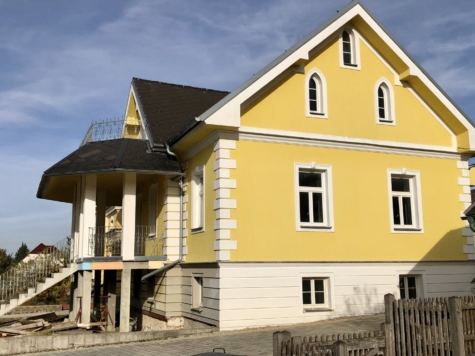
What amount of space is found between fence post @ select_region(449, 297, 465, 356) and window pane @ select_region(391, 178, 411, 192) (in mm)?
8129

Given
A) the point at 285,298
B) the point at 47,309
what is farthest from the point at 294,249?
the point at 47,309

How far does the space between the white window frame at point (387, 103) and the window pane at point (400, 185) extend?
5.64 feet

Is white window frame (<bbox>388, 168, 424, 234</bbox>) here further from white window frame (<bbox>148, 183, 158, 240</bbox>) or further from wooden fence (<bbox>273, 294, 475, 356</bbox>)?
white window frame (<bbox>148, 183, 158, 240</bbox>)

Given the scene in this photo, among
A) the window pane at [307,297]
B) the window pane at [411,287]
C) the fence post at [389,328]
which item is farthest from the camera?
the window pane at [411,287]

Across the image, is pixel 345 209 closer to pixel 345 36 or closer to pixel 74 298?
pixel 345 36

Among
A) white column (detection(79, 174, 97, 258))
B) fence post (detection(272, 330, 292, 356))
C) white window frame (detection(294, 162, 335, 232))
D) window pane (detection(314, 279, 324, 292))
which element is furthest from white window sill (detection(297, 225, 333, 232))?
fence post (detection(272, 330, 292, 356))

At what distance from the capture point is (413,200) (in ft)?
53.5

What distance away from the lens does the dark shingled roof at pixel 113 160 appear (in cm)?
1512

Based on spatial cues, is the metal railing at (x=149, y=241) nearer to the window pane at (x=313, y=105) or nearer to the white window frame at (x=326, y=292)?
the white window frame at (x=326, y=292)

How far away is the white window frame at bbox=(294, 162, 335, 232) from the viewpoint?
48.0ft

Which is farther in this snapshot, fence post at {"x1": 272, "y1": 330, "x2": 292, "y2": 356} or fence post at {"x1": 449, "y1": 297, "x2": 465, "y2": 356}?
fence post at {"x1": 449, "y1": 297, "x2": 465, "y2": 356}

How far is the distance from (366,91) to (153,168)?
6.80 m

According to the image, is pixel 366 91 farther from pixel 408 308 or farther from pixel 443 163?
pixel 408 308

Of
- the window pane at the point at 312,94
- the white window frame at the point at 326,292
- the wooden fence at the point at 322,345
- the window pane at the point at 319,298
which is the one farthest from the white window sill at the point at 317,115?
the wooden fence at the point at 322,345
